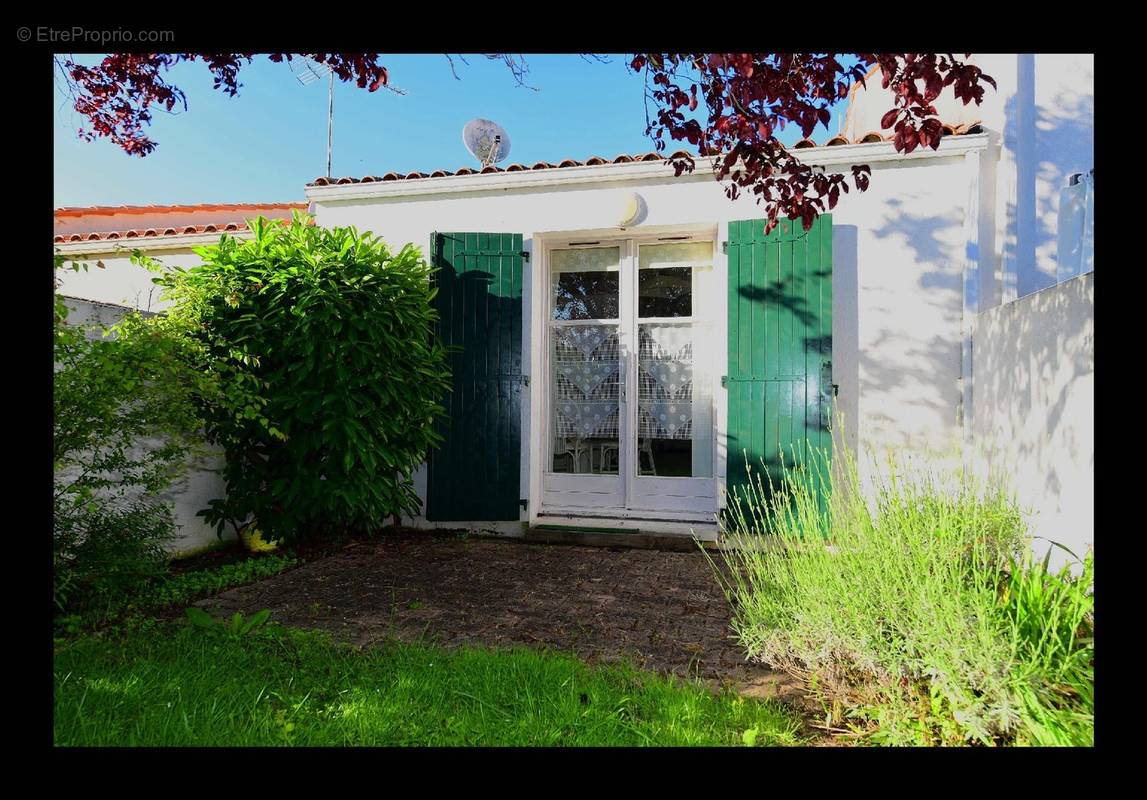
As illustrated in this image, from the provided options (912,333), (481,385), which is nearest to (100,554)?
(481,385)

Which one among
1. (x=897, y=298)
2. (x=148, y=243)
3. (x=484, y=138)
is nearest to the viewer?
(x=897, y=298)

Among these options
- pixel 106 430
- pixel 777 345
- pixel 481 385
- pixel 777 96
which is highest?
pixel 777 96

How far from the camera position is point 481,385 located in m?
5.56

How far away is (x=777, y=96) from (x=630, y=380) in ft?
10.7

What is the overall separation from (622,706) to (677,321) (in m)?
3.85

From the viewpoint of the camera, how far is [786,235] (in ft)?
16.5

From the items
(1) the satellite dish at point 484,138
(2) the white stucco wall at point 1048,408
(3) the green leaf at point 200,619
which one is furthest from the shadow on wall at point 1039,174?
(3) the green leaf at point 200,619

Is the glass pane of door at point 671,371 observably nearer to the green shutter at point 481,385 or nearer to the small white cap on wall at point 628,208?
the small white cap on wall at point 628,208

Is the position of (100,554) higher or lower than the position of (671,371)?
lower

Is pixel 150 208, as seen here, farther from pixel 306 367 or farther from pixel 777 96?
pixel 777 96

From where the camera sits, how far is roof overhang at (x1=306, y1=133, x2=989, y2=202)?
4848 mm
